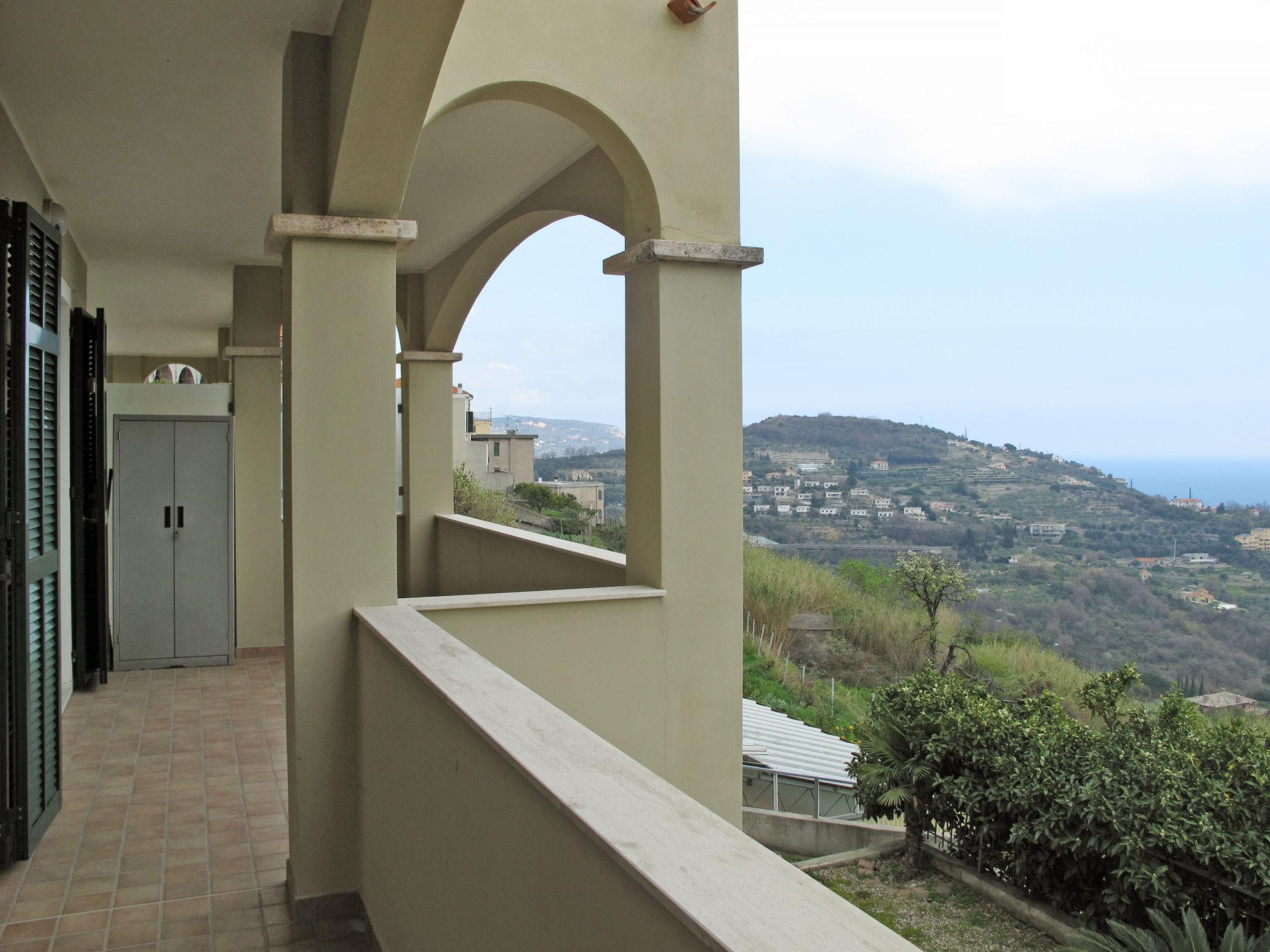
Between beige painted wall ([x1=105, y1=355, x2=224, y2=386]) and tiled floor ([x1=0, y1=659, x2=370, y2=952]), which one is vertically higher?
beige painted wall ([x1=105, y1=355, x2=224, y2=386])

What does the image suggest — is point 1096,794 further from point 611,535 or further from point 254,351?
point 611,535

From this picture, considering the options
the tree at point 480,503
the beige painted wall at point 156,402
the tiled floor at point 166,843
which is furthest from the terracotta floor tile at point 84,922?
the tree at point 480,503

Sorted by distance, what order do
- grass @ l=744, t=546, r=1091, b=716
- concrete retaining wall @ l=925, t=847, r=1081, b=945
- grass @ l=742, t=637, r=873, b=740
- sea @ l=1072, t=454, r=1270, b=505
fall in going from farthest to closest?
sea @ l=1072, t=454, r=1270, b=505 < grass @ l=744, t=546, r=1091, b=716 < grass @ l=742, t=637, r=873, b=740 < concrete retaining wall @ l=925, t=847, r=1081, b=945

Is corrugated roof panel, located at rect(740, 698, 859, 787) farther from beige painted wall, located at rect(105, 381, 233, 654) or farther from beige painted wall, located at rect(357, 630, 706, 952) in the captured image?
beige painted wall, located at rect(357, 630, 706, 952)

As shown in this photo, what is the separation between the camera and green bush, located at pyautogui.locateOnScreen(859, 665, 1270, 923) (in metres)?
6.33

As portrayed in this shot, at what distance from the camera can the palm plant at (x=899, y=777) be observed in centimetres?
831

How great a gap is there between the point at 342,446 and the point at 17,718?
1649 mm

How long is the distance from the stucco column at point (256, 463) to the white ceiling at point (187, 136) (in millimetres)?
429

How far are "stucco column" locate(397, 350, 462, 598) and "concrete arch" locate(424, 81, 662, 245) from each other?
4237 millimetres

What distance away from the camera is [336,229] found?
362cm

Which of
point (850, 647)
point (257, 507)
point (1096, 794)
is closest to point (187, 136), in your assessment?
point (257, 507)

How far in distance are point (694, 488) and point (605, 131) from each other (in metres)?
1.82

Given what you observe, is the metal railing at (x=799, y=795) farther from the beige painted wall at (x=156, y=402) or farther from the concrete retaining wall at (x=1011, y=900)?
the beige painted wall at (x=156, y=402)

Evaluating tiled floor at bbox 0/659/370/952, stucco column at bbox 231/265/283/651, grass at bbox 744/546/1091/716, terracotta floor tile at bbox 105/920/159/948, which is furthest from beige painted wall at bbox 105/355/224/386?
terracotta floor tile at bbox 105/920/159/948
